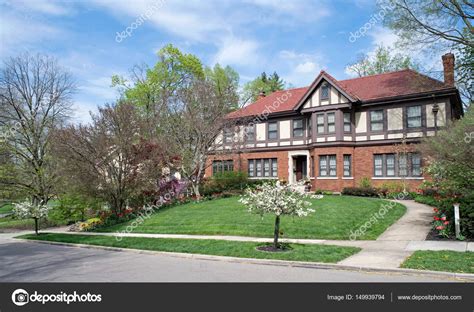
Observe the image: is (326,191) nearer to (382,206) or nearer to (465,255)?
(382,206)

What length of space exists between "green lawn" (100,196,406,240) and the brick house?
643cm

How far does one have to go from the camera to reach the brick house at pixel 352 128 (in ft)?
77.3

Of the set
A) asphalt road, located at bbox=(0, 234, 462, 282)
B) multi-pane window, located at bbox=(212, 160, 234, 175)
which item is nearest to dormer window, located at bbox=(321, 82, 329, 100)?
multi-pane window, located at bbox=(212, 160, 234, 175)

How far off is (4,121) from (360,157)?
29.2m

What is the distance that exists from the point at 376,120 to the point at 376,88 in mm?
2995

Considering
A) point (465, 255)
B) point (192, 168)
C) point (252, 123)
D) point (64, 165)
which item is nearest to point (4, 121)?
point (64, 165)

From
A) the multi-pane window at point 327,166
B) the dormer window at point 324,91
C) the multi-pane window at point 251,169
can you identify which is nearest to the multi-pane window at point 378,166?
the multi-pane window at point 327,166

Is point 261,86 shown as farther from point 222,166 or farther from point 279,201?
point 279,201

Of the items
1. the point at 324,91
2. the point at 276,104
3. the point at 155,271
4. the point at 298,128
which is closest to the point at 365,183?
the point at 298,128

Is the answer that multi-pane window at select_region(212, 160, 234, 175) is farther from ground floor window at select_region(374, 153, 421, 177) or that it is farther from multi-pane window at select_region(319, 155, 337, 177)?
ground floor window at select_region(374, 153, 421, 177)

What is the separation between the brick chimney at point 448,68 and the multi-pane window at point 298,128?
34.7 ft

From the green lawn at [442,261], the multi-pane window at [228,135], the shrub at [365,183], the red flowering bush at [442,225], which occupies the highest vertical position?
the multi-pane window at [228,135]

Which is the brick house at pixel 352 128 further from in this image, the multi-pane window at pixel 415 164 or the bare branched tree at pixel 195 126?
the bare branched tree at pixel 195 126

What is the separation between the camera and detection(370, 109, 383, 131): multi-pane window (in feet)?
82.9
